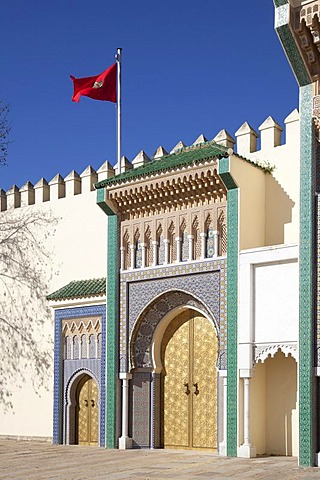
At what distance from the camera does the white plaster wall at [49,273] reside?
42.8 ft

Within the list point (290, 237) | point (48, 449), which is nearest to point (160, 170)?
point (290, 237)

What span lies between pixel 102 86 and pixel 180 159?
339 cm

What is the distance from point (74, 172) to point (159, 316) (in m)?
3.78

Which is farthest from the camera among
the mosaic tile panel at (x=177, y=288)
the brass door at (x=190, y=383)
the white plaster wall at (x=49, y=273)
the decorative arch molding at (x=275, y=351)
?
the white plaster wall at (x=49, y=273)

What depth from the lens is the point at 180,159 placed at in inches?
428

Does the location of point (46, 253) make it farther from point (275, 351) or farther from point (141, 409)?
point (275, 351)

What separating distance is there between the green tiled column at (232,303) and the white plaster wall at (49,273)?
3.26 metres

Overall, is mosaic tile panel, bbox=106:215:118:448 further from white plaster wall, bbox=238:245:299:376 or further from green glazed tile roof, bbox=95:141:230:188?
white plaster wall, bbox=238:245:299:376

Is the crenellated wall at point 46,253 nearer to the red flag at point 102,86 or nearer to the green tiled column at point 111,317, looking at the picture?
the green tiled column at point 111,317

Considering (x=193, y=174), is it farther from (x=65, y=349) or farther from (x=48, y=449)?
(x=48, y=449)

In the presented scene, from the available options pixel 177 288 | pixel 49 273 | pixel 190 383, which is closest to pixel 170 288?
pixel 177 288

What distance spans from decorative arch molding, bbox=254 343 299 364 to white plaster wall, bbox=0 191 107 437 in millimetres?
3886

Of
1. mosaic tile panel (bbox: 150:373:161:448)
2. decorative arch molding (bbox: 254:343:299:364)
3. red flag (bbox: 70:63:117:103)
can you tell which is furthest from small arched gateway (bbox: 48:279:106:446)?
red flag (bbox: 70:63:117:103)

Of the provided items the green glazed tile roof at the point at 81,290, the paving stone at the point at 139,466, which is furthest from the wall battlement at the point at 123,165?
the paving stone at the point at 139,466
